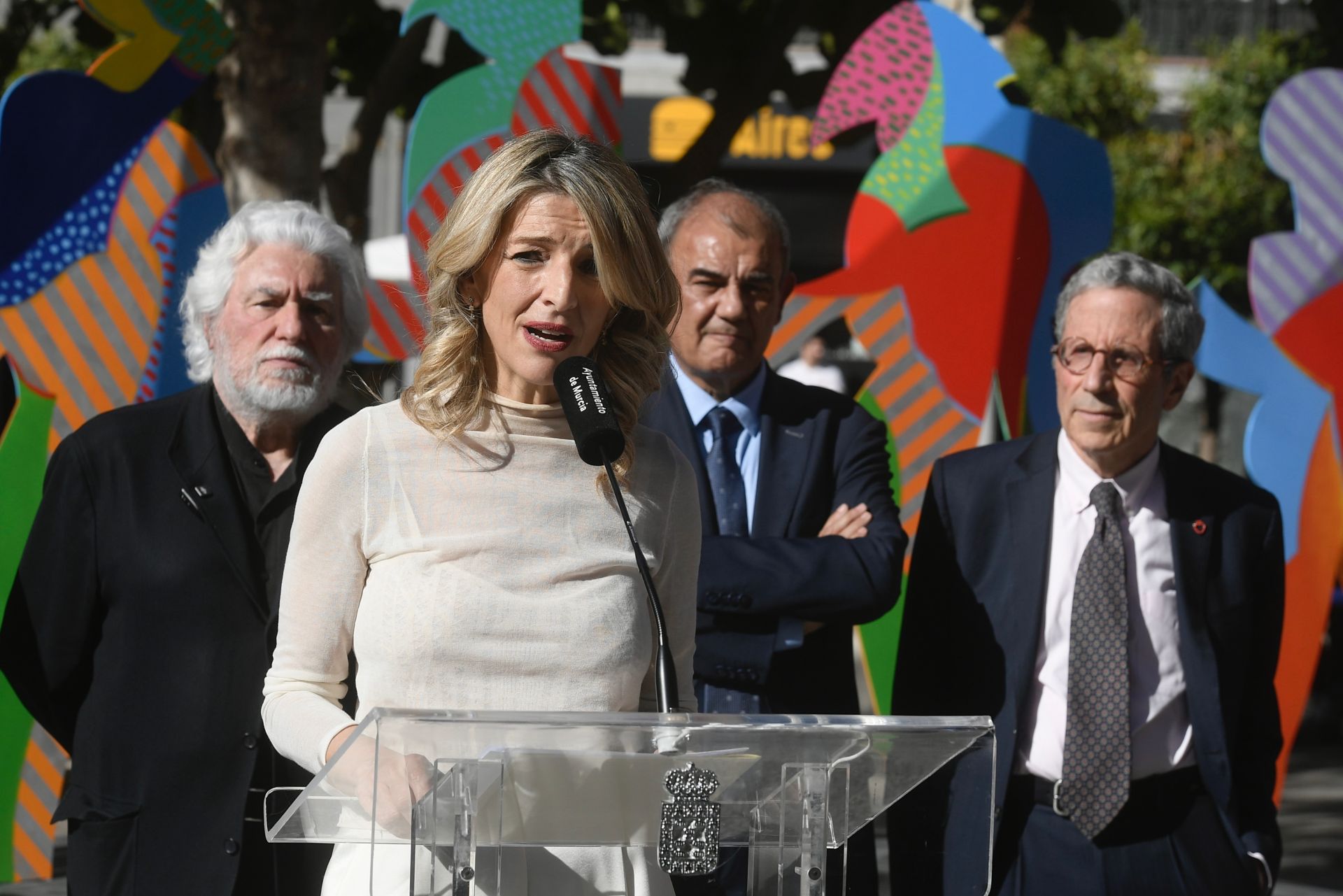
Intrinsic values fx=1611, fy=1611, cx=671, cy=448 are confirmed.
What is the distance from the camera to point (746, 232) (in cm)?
393

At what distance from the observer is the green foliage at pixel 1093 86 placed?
16.7m

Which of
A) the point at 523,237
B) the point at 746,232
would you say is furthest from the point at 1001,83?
the point at 523,237

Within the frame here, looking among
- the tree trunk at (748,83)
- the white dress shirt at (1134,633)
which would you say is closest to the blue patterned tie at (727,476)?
the white dress shirt at (1134,633)

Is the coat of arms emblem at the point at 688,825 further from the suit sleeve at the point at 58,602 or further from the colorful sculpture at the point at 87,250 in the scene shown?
the colorful sculpture at the point at 87,250

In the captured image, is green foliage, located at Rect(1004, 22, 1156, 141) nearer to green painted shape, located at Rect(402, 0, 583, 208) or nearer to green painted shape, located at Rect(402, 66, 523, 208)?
green painted shape, located at Rect(402, 0, 583, 208)

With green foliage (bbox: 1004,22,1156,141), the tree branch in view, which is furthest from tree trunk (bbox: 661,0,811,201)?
green foliage (bbox: 1004,22,1156,141)

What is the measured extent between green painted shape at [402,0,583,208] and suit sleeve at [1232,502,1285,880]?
297cm

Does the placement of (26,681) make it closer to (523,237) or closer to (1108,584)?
(523,237)

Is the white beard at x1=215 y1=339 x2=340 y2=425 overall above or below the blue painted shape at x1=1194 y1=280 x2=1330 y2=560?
above

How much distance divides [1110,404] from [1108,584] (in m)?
0.41

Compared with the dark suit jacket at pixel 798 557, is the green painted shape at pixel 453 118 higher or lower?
higher

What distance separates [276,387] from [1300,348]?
378cm

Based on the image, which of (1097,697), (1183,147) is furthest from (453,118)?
(1183,147)

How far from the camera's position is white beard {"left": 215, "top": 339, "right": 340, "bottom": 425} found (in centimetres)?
358
